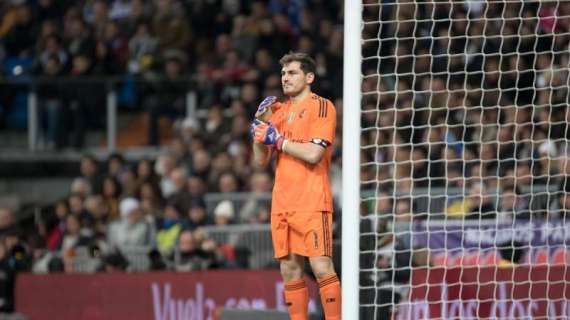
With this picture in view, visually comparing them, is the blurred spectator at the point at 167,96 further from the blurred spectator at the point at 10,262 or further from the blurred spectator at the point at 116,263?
the blurred spectator at the point at 116,263

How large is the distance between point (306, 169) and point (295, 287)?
0.71m

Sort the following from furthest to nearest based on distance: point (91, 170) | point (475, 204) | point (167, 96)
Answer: point (167, 96)
point (91, 170)
point (475, 204)

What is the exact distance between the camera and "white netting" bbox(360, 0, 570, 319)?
961 centimetres

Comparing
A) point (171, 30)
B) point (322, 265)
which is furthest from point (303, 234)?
point (171, 30)

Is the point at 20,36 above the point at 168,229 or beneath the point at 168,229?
above

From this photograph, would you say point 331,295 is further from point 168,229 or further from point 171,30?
point 171,30

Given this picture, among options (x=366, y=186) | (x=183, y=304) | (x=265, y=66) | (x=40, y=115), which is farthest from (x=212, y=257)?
(x=40, y=115)

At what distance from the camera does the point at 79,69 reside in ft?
51.5

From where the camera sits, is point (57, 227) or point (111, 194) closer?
point (57, 227)

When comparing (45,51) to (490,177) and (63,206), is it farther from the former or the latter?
(490,177)

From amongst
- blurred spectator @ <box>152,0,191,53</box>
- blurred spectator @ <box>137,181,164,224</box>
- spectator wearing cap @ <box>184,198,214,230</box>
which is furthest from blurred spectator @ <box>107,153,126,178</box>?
blurred spectator @ <box>152,0,191,53</box>

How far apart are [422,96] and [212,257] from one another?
2554 millimetres

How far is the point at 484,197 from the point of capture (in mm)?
10773

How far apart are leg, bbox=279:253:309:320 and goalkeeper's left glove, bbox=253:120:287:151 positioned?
27.0 inches
